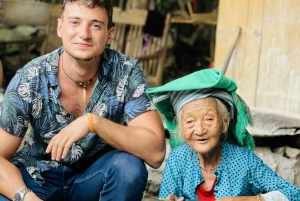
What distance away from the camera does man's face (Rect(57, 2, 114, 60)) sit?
3922 millimetres

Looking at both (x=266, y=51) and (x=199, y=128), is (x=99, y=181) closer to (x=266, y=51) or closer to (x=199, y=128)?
(x=199, y=128)

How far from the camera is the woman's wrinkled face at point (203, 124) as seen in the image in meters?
3.70

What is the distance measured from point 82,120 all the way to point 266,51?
2.26 meters

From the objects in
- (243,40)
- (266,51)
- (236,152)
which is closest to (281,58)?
(266,51)

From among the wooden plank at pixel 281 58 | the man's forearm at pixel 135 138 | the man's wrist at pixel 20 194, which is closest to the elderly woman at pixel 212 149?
the man's forearm at pixel 135 138

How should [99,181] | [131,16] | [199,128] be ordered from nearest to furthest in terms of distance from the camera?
[199,128]
[99,181]
[131,16]

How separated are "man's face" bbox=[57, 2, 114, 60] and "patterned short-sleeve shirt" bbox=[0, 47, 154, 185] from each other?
175mm

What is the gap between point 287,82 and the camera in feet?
17.9

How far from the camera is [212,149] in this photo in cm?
381

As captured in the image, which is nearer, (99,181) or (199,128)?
(199,128)

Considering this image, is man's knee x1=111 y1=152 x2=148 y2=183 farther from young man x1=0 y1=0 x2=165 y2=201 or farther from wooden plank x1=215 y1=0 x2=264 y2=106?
wooden plank x1=215 y1=0 x2=264 y2=106

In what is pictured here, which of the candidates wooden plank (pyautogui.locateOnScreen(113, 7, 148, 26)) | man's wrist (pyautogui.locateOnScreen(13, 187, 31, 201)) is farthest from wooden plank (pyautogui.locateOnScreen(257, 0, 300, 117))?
wooden plank (pyautogui.locateOnScreen(113, 7, 148, 26))

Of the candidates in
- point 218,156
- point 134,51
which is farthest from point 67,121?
point 134,51

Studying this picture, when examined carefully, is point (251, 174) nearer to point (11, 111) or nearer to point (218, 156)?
point (218, 156)
